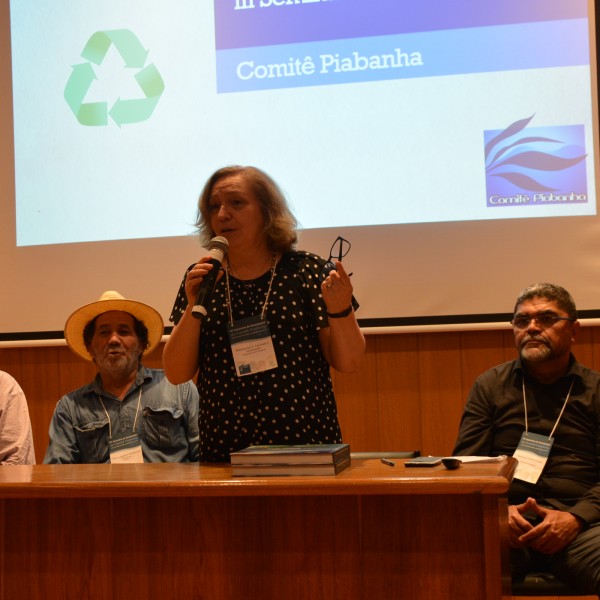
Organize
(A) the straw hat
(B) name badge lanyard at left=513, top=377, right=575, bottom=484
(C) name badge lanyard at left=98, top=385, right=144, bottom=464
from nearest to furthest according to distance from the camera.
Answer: (B) name badge lanyard at left=513, top=377, right=575, bottom=484, (C) name badge lanyard at left=98, top=385, right=144, bottom=464, (A) the straw hat

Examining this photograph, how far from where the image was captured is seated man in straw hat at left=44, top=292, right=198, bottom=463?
2.96m

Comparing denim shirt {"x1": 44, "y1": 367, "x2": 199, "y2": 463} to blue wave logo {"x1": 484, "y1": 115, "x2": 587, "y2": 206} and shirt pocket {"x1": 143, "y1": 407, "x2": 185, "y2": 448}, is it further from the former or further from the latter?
blue wave logo {"x1": 484, "y1": 115, "x2": 587, "y2": 206}

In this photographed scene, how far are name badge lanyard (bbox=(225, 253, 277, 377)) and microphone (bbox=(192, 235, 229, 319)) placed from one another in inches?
4.8

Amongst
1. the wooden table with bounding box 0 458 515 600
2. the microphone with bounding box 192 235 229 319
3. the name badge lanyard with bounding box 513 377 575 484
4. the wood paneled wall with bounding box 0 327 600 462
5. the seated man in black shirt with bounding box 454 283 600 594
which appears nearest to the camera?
the wooden table with bounding box 0 458 515 600

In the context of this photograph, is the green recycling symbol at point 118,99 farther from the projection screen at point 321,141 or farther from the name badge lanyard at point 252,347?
the name badge lanyard at point 252,347

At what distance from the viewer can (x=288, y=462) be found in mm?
1866

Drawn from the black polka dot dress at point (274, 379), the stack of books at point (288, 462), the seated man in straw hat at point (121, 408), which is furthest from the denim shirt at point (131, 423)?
the stack of books at point (288, 462)

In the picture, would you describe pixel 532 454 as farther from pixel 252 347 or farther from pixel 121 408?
pixel 121 408

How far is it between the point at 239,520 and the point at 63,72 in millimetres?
2647

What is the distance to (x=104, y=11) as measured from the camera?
12.3 feet

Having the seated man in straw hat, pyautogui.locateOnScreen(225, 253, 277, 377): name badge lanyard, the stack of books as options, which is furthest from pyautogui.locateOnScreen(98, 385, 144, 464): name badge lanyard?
the stack of books

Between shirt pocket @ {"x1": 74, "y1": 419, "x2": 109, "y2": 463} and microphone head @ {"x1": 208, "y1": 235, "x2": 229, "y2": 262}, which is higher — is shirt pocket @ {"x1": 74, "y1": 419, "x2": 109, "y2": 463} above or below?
below

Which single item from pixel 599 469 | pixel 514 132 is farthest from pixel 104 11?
pixel 599 469

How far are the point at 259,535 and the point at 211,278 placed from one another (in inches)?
26.1
